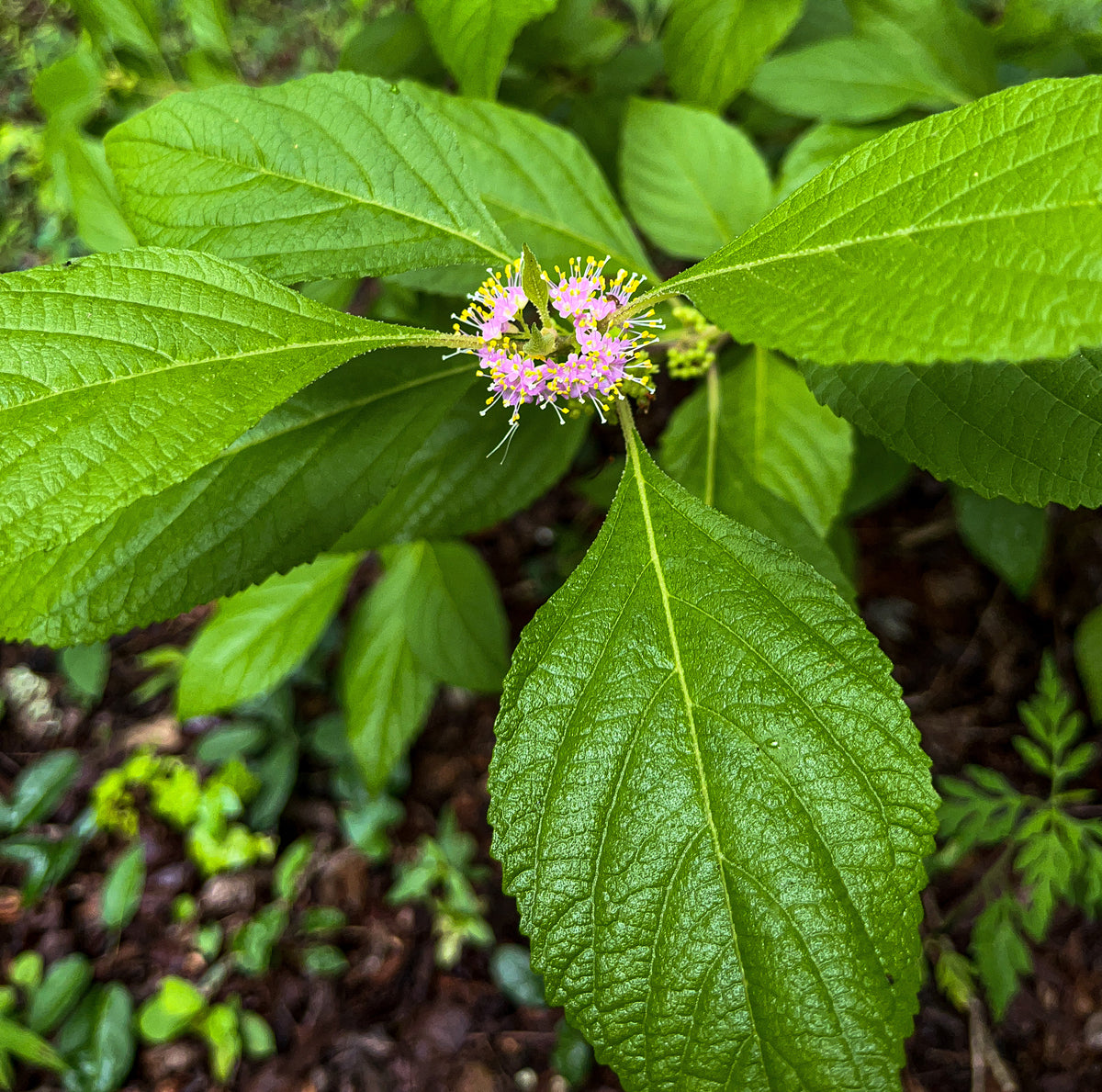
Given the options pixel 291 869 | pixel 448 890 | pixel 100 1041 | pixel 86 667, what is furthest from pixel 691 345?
pixel 100 1041

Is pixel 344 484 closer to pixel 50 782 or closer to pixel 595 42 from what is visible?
pixel 595 42

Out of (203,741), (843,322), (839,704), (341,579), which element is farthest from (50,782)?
(843,322)

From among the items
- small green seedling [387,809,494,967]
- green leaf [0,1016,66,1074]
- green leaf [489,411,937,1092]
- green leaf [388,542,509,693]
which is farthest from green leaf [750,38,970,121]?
green leaf [0,1016,66,1074]

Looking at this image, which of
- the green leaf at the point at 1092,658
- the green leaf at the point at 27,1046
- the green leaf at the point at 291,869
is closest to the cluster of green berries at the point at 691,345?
the green leaf at the point at 1092,658

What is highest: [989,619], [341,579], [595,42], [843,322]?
[595,42]

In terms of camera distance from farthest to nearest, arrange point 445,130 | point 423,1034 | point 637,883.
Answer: point 423,1034 → point 445,130 → point 637,883

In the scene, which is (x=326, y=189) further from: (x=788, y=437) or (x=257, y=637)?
(x=257, y=637)
